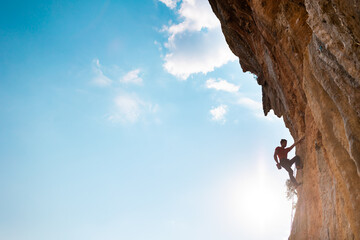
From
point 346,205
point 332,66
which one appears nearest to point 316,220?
point 346,205

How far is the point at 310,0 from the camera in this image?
641cm

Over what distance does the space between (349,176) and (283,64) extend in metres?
7.40

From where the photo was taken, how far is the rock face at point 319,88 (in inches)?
216

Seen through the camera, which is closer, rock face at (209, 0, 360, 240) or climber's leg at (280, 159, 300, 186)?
rock face at (209, 0, 360, 240)

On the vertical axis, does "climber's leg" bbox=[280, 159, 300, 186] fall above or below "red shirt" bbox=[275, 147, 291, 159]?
below

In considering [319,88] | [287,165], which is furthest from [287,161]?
[319,88]

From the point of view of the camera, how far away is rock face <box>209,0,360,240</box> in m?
5.50

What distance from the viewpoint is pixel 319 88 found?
763cm

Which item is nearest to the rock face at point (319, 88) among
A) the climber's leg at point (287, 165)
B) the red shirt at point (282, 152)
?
the climber's leg at point (287, 165)

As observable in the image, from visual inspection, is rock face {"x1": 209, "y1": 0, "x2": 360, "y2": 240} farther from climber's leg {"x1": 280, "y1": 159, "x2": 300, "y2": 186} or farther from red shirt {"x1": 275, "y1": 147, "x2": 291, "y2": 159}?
red shirt {"x1": 275, "y1": 147, "x2": 291, "y2": 159}

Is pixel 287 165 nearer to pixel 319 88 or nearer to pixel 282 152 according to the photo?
pixel 282 152

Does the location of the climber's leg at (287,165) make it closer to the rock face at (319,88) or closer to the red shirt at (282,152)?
the red shirt at (282,152)

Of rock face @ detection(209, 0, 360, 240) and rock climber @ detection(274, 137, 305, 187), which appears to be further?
rock climber @ detection(274, 137, 305, 187)

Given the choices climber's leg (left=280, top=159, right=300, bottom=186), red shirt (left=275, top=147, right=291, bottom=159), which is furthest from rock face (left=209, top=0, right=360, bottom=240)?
red shirt (left=275, top=147, right=291, bottom=159)
